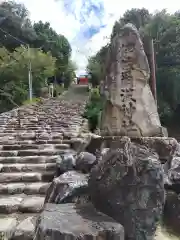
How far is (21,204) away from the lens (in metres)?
3.84

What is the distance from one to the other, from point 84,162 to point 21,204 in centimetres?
90

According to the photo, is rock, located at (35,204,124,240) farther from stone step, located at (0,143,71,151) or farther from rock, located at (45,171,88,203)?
stone step, located at (0,143,71,151)

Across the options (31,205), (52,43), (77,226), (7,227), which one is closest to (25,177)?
(31,205)

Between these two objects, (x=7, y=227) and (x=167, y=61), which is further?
(x=167, y=61)

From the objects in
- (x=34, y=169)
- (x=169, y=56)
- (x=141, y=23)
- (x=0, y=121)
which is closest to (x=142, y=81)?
(x=34, y=169)

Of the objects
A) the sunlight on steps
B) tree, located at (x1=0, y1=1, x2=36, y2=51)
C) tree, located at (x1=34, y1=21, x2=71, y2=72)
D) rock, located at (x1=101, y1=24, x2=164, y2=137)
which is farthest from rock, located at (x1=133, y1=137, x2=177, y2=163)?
tree, located at (x1=34, y1=21, x2=71, y2=72)

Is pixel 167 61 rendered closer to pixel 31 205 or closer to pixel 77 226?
pixel 31 205

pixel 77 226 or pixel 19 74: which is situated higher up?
pixel 19 74

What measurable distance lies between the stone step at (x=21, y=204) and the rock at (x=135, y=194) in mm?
1657

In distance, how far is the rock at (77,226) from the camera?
1.87 meters

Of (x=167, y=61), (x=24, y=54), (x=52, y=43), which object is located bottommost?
(x=167, y=61)

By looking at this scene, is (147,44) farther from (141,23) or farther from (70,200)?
(141,23)

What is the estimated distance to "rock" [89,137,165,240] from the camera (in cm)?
212

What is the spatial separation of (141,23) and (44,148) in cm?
2272
